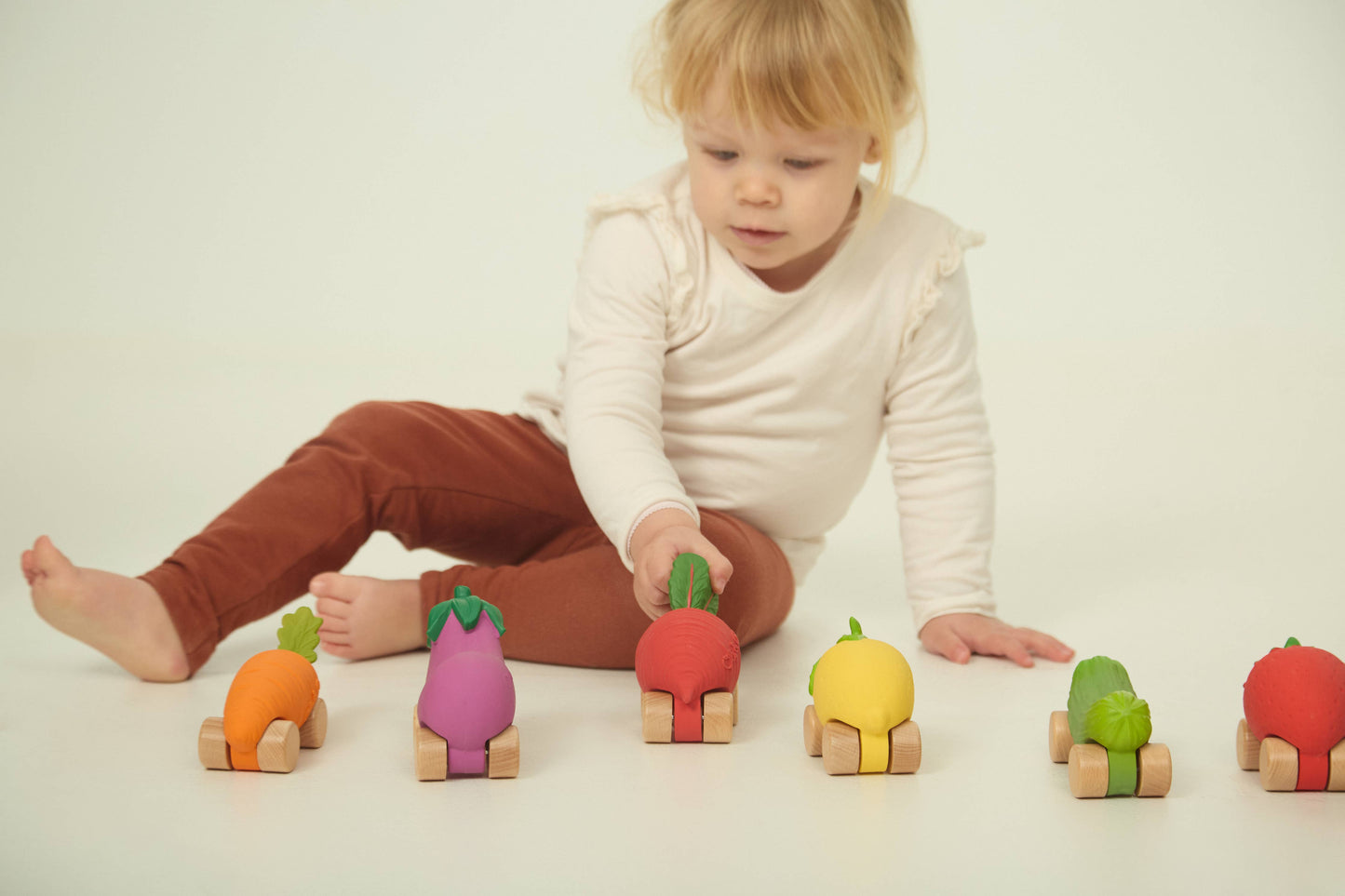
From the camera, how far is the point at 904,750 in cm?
107

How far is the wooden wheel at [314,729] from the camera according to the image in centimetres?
111

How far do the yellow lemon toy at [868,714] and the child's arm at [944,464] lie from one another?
0.44 m

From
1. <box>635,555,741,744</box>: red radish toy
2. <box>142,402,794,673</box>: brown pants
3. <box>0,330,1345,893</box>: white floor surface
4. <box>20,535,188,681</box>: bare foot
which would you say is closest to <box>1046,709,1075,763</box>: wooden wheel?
<box>0,330,1345,893</box>: white floor surface

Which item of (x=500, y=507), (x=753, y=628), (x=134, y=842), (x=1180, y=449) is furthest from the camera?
(x=1180, y=449)

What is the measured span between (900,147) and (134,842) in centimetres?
101

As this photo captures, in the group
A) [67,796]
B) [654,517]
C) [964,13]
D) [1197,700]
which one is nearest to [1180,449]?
[964,13]

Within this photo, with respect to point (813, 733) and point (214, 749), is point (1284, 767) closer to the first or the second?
point (813, 733)

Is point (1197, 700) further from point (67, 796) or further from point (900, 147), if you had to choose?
point (67, 796)

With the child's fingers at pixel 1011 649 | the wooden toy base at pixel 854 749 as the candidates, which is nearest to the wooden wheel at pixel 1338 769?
the wooden toy base at pixel 854 749

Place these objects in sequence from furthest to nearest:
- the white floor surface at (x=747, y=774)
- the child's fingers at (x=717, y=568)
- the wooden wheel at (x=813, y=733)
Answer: the child's fingers at (x=717, y=568)
the wooden wheel at (x=813, y=733)
the white floor surface at (x=747, y=774)

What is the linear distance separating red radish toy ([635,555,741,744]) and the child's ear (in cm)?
57

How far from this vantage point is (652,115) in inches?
60.2

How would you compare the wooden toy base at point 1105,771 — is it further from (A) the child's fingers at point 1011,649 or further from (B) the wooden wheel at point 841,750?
(A) the child's fingers at point 1011,649

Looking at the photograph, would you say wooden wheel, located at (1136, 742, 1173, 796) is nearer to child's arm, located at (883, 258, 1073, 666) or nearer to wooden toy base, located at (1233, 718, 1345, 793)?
wooden toy base, located at (1233, 718, 1345, 793)
